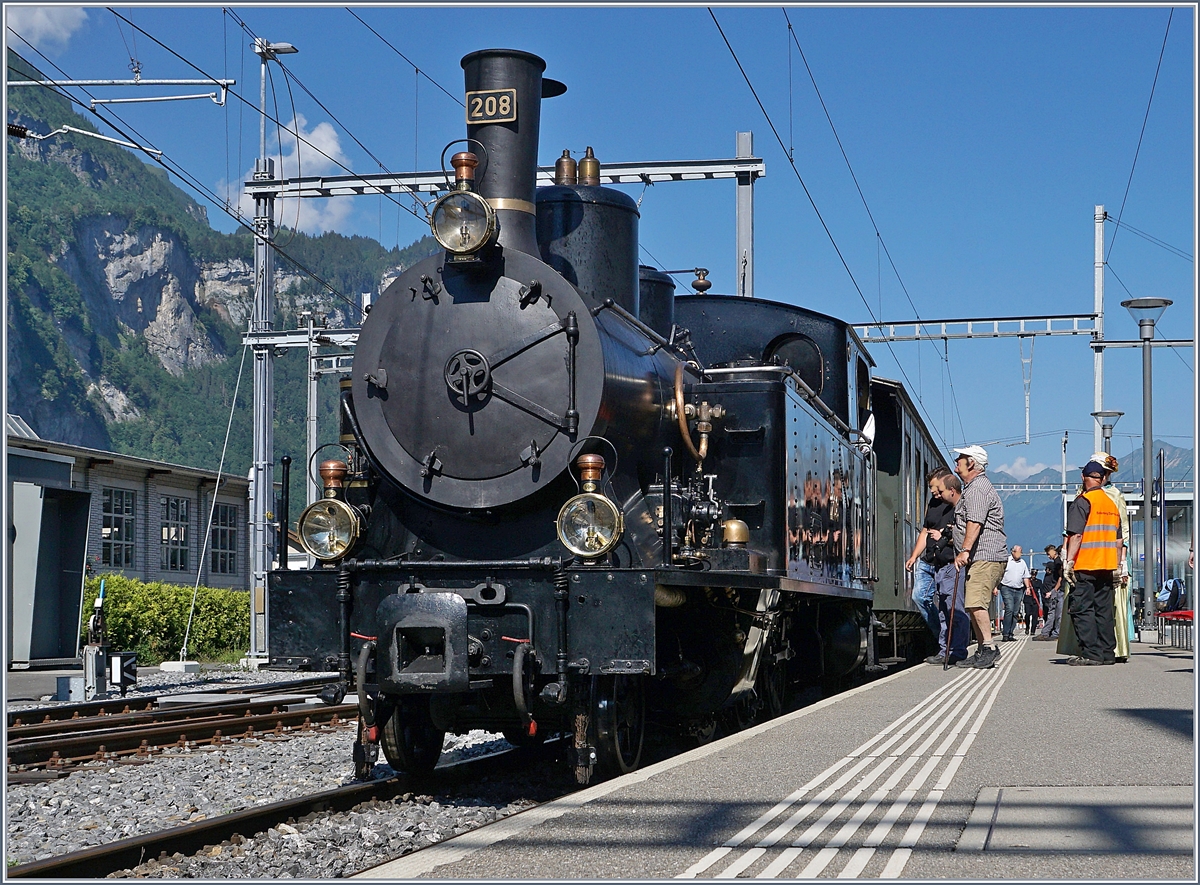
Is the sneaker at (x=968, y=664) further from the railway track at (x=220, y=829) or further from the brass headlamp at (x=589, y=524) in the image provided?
the brass headlamp at (x=589, y=524)

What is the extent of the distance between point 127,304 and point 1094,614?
121 metres

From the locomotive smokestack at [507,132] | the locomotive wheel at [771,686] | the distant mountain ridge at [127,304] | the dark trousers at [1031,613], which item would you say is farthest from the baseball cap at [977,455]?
the distant mountain ridge at [127,304]

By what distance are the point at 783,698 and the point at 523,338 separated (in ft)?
13.8

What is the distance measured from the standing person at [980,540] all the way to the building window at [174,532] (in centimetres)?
2191

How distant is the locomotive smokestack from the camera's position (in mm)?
6914

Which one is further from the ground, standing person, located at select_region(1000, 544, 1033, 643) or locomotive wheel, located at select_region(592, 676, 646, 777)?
standing person, located at select_region(1000, 544, 1033, 643)

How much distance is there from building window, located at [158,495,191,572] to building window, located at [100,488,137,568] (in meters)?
1.13

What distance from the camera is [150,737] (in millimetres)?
9125

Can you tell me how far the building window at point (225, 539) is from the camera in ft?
104

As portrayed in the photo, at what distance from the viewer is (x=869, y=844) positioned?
402 centimetres

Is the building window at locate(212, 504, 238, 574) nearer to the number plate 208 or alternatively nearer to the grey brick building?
the grey brick building

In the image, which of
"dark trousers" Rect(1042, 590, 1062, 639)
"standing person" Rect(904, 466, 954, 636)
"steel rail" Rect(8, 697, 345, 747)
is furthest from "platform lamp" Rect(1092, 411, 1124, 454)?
"steel rail" Rect(8, 697, 345, 747)

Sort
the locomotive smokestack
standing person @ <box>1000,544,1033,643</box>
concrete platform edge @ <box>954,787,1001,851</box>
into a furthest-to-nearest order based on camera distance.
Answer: standing person @ <box>1000,544,1033,643</box> → the locomotive smokestack → concrete platform edge @ <box>954,787,1001,851</box>

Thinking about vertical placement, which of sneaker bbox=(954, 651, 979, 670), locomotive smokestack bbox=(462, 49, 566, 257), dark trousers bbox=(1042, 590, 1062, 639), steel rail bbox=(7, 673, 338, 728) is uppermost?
locomotive smokestack bbox=(462, 49, 566, 257)
